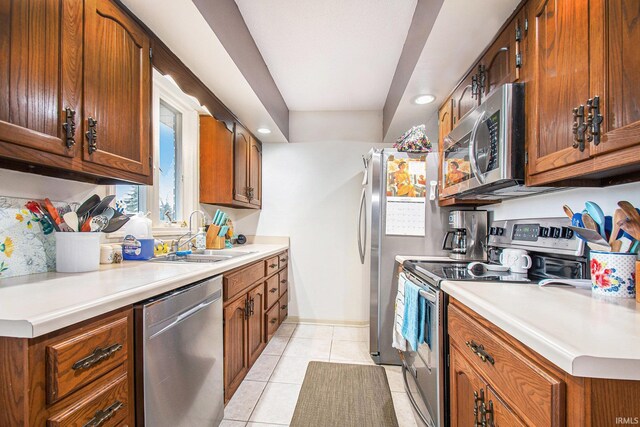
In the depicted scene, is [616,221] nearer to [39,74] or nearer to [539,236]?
[539,236]

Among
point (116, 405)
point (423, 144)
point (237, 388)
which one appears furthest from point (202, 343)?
point (423, 144)

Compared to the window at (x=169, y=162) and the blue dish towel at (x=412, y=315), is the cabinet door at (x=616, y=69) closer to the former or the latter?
the blue dish towel at (x=412, y=315)

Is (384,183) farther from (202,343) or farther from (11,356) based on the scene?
(11,356)

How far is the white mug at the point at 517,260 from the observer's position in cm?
154

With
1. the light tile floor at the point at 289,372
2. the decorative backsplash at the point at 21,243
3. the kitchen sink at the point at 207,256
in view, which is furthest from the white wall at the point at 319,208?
the decorative backsplash at the point at 21,243

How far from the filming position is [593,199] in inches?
50.1

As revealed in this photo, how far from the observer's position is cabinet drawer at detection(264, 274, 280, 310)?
8.35 feet

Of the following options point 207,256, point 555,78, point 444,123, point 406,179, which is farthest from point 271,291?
point 555,78

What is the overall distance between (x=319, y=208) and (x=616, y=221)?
260 centimetres

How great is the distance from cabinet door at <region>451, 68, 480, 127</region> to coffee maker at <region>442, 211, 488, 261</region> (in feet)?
2.27

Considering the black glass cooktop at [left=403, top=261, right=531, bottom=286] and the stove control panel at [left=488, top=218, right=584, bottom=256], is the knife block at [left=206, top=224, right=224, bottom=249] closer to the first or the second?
the black glass cooktop at [left=403, top=261, right=531, bottom=286]

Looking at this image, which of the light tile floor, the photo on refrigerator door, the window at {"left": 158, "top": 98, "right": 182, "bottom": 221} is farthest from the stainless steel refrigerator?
the window at {"left": 158, "top": 98, "right": 182, "bottom": 221}

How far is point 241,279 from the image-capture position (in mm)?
1927

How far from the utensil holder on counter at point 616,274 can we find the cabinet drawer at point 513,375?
1.47 feet
